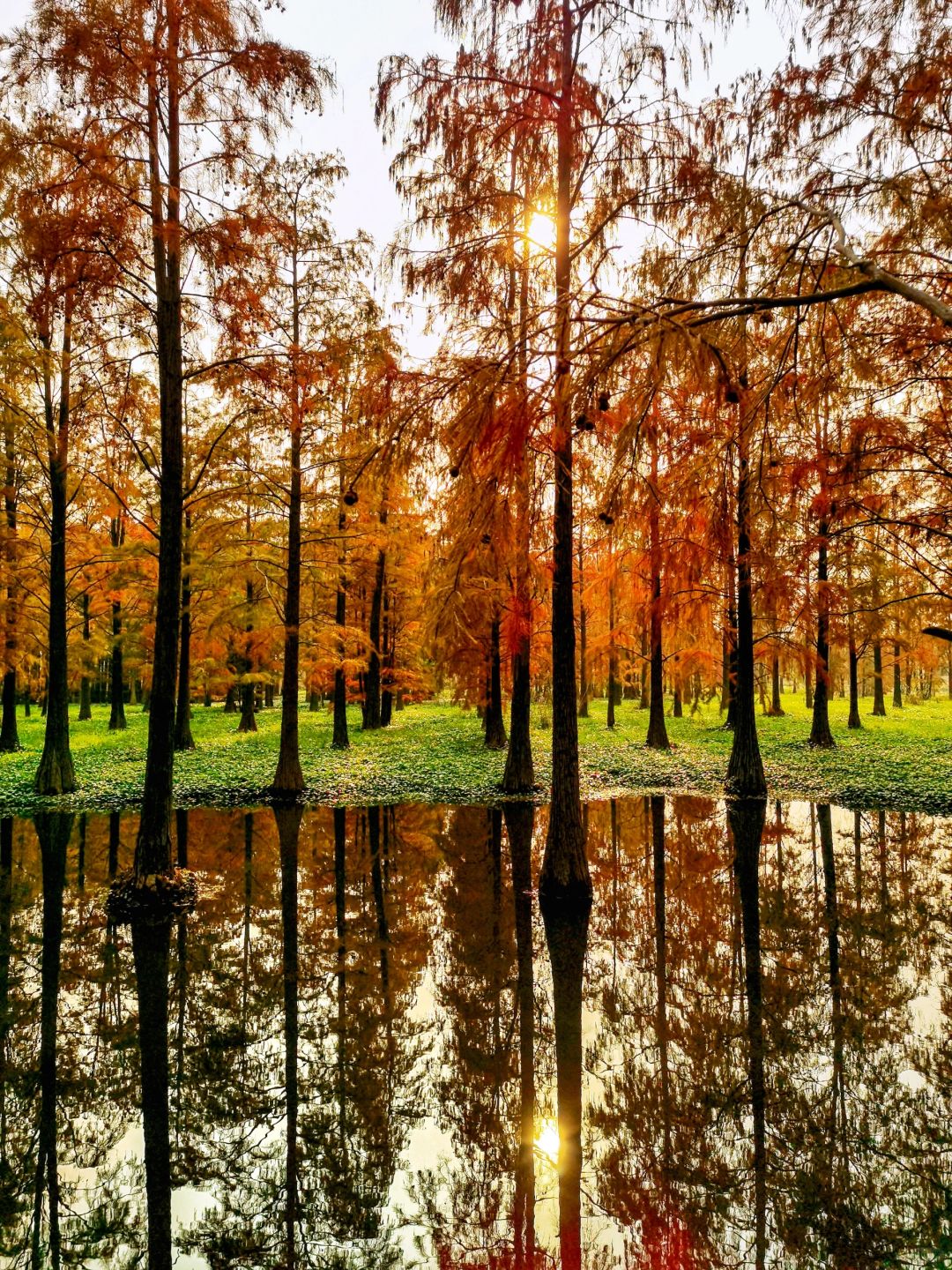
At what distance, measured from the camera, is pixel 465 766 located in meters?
18.4

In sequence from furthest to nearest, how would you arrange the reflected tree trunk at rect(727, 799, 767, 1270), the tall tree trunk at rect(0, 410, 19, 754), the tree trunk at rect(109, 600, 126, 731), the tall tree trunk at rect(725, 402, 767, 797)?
the tree trunk at rect(109, 600, 126, 731), the tall tree trunk at rect(0, 410, 19, 754), the tall tree trunk at rect(725, 402, 767, 797), the reflected tree trunk at rect(727, 799, 767, 1270)

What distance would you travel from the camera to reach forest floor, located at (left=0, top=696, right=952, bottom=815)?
589 inches

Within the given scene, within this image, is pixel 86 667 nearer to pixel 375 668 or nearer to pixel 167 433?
pixel 375 668

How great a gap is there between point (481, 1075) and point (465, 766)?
44.8 ft

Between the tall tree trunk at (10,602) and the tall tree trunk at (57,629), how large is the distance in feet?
5.47

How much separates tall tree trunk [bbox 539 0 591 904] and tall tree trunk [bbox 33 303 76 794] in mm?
11355

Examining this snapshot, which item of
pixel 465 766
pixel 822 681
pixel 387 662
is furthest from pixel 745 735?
pixel 387 662

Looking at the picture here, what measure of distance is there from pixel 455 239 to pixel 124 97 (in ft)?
14.9

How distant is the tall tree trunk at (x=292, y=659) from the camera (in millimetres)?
15172

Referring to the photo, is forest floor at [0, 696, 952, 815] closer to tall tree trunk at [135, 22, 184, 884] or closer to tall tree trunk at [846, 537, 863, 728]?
tall tree trunk at [846, 537, 863, 728]

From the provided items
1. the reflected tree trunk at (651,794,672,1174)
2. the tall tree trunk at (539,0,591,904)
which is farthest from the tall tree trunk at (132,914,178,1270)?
the tall tree trunk at (539,0,591,904)

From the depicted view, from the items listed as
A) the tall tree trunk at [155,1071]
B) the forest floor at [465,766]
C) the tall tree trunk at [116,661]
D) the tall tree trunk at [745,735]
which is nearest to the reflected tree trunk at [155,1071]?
the tall tree trunk at [155,1071]

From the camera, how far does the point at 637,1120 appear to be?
13.7 feet

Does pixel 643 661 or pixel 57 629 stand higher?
pixel 57 629
